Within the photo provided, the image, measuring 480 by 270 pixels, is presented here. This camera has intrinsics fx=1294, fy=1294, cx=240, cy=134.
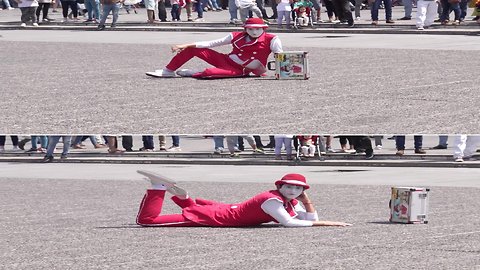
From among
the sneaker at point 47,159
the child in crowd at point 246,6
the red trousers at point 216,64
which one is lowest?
the sneaker at point 47,159

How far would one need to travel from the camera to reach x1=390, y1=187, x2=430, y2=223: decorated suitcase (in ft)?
51.4

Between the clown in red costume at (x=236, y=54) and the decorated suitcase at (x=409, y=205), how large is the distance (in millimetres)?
6238

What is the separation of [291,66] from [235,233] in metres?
7.54

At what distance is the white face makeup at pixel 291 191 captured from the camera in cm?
1488

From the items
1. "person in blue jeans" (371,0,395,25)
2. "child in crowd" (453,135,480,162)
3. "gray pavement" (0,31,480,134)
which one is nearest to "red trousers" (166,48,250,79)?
"gray pavement" (0,31,480,134)

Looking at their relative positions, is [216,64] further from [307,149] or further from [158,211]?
[158,211]

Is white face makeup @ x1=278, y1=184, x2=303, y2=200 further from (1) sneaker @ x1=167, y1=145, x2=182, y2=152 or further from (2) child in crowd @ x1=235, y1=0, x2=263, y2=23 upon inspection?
(2) child in crowd @ x1=235, y1=0, x2=263, y2=23

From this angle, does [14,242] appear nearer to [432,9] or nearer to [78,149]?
[78,149]

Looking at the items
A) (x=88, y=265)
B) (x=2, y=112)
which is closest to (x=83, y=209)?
(x=2, y=112)

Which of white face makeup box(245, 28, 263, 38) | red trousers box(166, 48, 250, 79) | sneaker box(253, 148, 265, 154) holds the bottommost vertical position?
sneaker box(253, 148, 265, 154)

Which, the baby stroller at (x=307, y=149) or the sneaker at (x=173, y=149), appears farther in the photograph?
the sneaker at (x=173, y=149)

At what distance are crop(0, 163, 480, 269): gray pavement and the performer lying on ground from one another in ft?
0.62

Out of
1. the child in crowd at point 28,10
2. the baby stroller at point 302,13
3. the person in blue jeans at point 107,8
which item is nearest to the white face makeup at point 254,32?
the baby stroller at point 302,13

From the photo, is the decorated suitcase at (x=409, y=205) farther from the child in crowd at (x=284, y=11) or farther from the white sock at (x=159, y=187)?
the child in crowd at (x=284, y=11)
